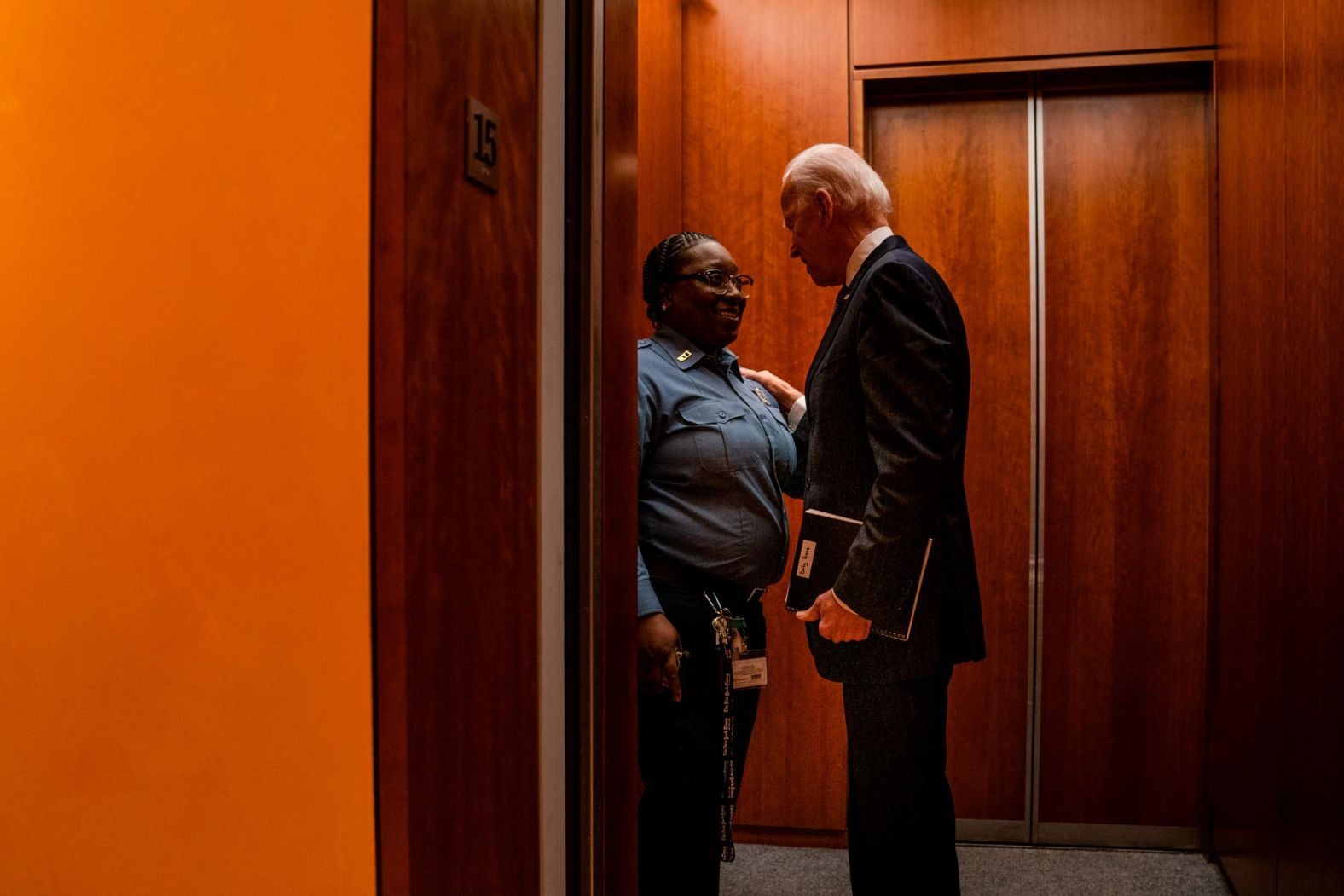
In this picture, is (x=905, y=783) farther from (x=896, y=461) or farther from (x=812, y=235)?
(x=812, y=235)

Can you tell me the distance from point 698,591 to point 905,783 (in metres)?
0.49

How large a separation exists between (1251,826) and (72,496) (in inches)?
95.5

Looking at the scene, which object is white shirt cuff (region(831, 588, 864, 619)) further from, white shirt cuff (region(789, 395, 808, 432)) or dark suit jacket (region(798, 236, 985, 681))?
white shirt cuff (region(789, 395, 808, 432))

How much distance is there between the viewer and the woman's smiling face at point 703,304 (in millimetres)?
2139

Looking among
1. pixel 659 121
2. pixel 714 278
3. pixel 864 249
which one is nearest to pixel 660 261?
pixel 714 278

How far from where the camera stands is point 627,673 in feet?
4.97

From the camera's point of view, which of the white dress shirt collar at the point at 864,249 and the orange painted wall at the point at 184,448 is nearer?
the orange painted wall at the point at 184,448

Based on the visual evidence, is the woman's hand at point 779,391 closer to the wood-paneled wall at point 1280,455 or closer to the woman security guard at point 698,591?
the woman security guard at point 698,591

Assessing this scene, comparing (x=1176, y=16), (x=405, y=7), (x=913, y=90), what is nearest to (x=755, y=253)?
(x=913, y=90)

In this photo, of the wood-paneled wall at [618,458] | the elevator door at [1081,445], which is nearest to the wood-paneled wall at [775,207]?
the elevator door at [1081,445]

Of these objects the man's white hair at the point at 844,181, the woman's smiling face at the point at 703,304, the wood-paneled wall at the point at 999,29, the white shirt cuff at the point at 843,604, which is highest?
the wood-paneled wall at the point at 999,29

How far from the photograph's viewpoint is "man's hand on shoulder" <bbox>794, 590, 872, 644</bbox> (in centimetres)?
173

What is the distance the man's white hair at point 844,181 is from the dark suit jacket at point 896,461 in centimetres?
12

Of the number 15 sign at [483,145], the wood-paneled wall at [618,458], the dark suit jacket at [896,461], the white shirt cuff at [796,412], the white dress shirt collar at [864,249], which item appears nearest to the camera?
the number 15 sign at [483,145]
